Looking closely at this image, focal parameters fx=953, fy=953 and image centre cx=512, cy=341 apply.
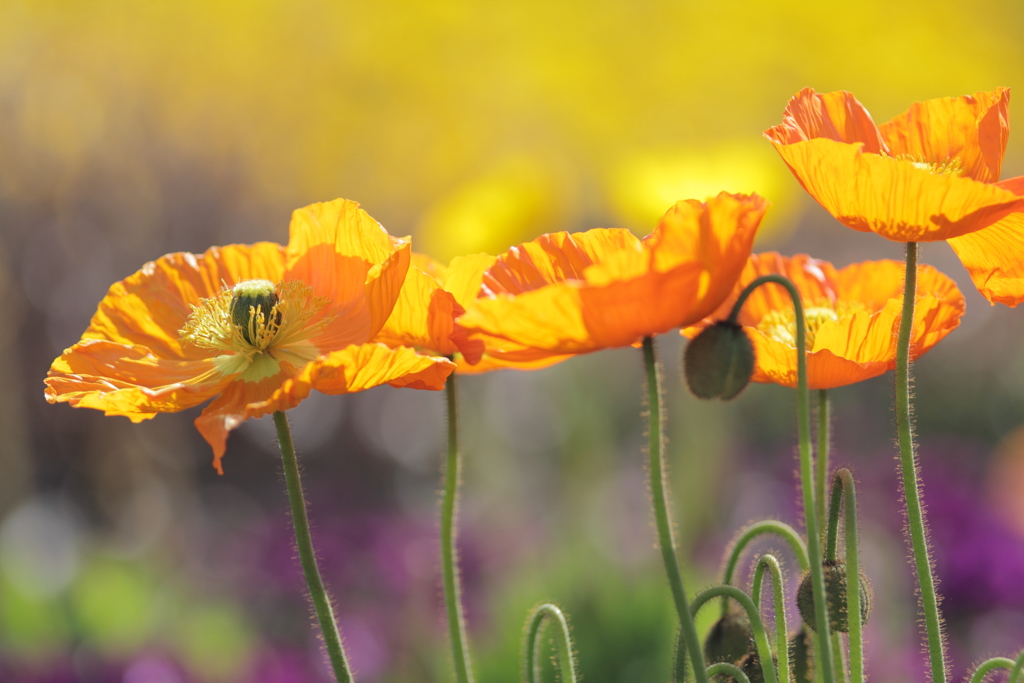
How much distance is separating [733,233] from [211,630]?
2.13 metres

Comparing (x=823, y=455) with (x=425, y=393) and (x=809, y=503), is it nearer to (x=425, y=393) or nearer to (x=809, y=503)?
(x=809, y=503)

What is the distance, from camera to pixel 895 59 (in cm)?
555

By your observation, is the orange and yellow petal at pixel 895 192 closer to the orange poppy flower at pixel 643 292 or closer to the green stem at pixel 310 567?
the orange poppy flower at pixel 643 292

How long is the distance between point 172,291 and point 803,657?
24.4 inches

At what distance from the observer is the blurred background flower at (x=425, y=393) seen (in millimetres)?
2246

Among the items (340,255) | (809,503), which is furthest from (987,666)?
(340,255)

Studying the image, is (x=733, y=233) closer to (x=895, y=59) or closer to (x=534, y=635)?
(x=534, y=635)

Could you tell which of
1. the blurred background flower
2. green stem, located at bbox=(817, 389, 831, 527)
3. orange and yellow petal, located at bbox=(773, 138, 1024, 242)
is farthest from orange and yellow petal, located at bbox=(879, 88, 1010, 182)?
the blurred background flower

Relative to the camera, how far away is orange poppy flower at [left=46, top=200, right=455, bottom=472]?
0.74 m

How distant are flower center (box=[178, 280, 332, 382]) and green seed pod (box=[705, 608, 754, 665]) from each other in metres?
0.41

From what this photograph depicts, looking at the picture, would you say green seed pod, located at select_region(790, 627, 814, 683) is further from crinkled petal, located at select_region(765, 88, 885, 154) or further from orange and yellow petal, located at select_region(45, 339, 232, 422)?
orange and yellow petal, located at select_region(45, 339, 232, 422)

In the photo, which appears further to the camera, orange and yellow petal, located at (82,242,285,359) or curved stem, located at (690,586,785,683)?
orange and yellow petal, located at (82,242,285,359)

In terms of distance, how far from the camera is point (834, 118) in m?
0.75

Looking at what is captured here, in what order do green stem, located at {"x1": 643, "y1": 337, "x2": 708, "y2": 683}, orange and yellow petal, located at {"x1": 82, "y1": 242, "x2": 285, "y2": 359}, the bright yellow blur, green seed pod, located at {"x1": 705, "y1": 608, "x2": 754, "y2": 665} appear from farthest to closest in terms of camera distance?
1. the bright yellow blur
2. orange and yellow petal, located at {"x1": 82, "y1": 242, "x2": 285, "y2": 359}
3. green seed pod, located at {"x1": 705, "y1": 608, "x2": 754, "y2": 665}
4. green stem, located at {"x1": 643, "y1": 337, "x2": 708, "y2": 683}
